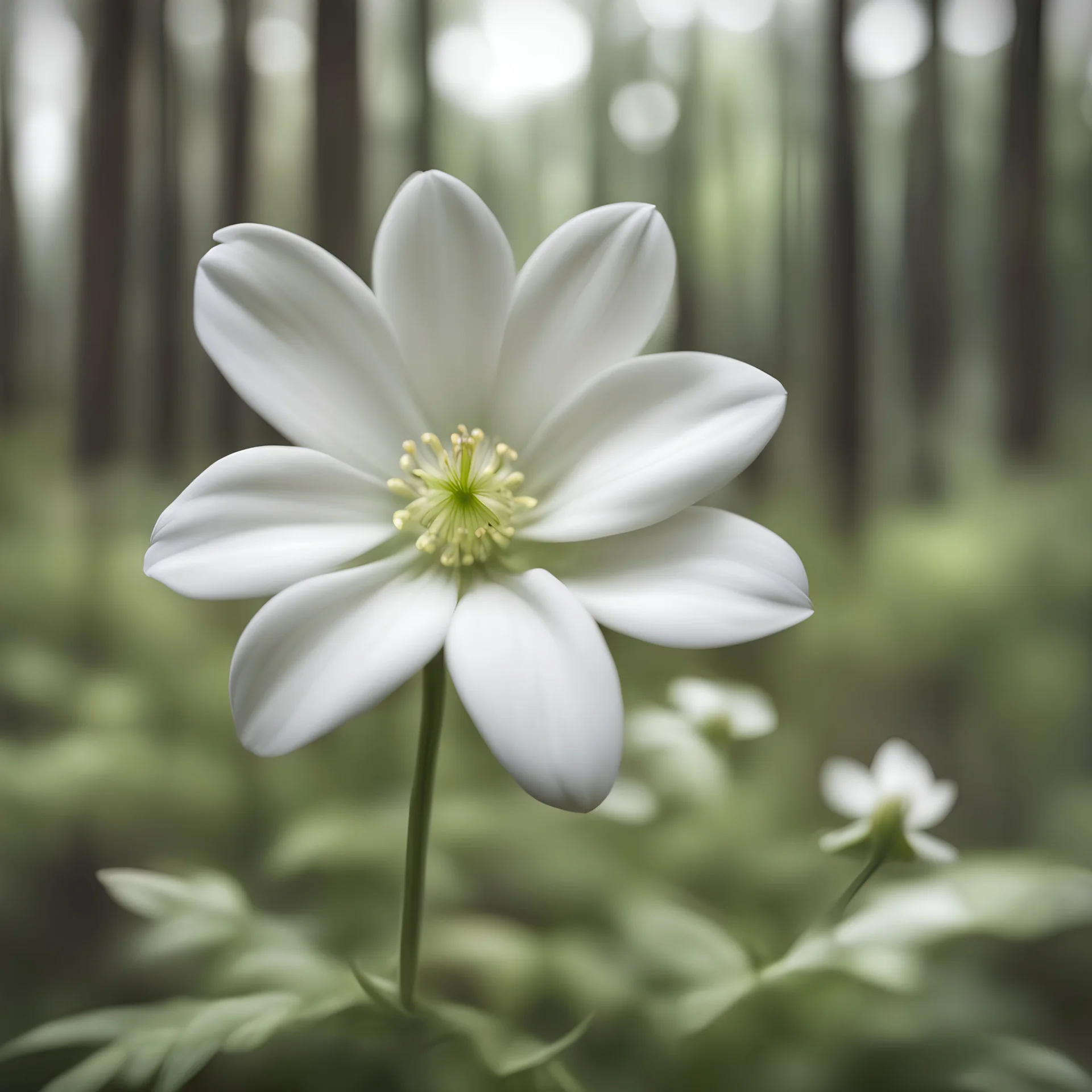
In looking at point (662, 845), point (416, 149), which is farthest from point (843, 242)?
point (662, 845)

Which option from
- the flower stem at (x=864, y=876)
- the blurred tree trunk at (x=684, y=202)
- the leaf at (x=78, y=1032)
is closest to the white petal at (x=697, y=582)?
the flower stem at (x=864, y=876)

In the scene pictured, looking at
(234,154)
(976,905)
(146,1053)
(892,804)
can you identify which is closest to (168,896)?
(146,1053)

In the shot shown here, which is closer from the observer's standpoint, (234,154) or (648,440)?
(648,440)

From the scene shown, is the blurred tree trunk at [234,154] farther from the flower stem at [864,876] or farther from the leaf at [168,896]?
the flower stem at [864,876]

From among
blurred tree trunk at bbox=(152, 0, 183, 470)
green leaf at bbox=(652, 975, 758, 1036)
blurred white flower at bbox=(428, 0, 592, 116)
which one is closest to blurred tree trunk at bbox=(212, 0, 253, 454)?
blurred tree trunk at bbox=(152, 0, 183, 470)

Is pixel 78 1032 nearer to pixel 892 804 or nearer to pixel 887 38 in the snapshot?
pixel 892 804

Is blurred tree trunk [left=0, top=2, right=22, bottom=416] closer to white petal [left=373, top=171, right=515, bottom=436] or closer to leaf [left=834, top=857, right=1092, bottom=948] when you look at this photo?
white petal [left=373, top=171, right=515, bottom=436]

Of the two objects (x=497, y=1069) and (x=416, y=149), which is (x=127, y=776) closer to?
(x=497, y=1069)
